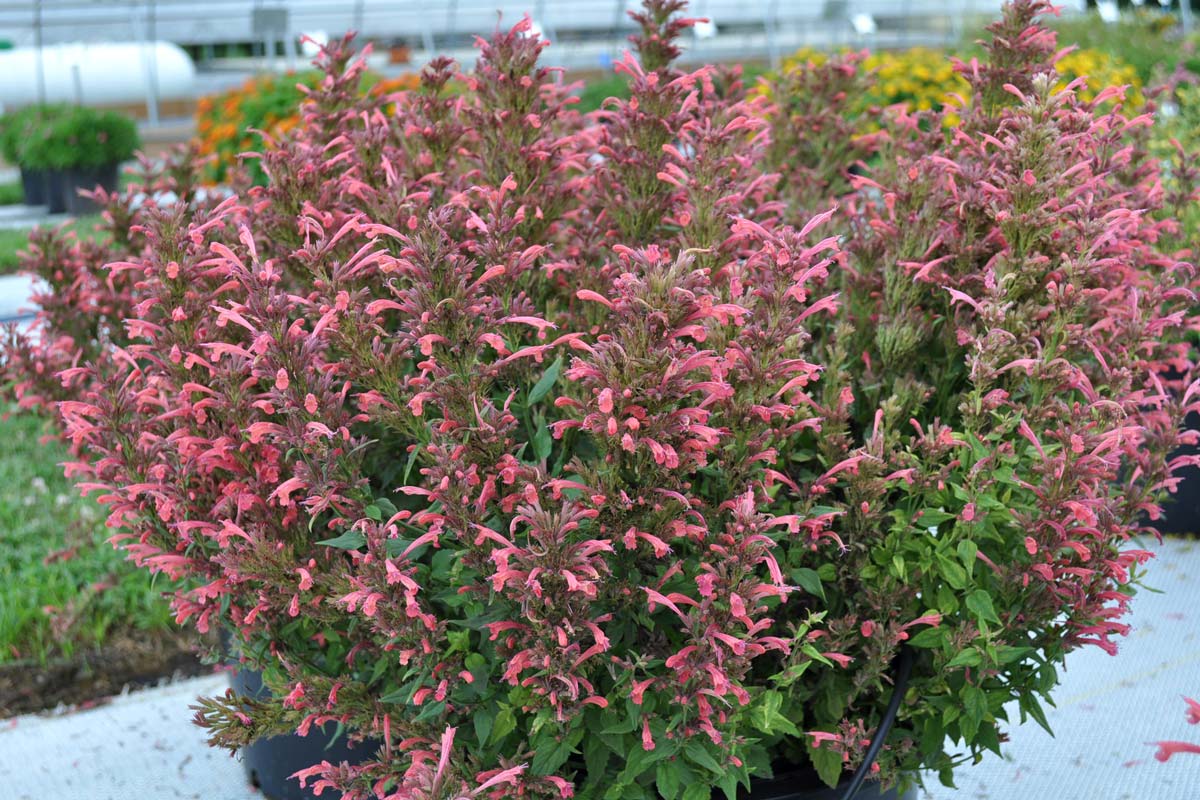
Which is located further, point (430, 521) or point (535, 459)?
point (535, 459)

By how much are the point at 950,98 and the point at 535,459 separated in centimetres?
107

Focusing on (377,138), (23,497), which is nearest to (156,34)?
(23,497)

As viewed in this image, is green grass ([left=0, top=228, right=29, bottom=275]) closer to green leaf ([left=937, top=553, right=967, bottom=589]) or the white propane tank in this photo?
the white propane tank

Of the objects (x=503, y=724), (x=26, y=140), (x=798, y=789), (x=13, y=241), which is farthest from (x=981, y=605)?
(x=26, y=140)

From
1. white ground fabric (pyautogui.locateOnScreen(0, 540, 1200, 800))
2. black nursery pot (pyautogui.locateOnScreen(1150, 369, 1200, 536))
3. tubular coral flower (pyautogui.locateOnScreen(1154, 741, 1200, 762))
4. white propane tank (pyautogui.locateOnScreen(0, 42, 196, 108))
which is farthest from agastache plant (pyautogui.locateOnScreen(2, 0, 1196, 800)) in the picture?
white propane tank (pyautogui.locateOnScreen(0, 42, 196, 108))

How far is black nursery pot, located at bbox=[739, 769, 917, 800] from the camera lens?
73.5 inches

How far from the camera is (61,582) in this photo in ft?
11.8

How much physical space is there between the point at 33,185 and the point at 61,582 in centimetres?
1177

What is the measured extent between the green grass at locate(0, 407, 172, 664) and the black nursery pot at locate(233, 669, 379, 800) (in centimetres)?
68

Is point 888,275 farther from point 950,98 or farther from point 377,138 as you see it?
point 377,138

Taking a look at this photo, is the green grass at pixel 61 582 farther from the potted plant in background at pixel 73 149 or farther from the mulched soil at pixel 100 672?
the potted plant in background at pixel 73 149

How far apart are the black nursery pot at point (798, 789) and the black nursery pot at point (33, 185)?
13.6m

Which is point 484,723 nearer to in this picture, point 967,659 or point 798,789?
point 798,789

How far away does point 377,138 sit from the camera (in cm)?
197
